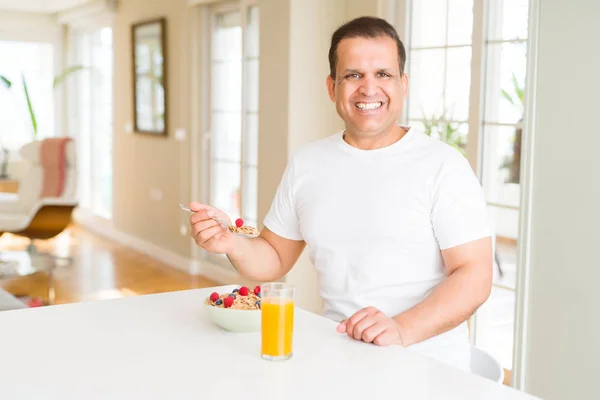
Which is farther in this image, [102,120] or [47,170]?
[102,120]

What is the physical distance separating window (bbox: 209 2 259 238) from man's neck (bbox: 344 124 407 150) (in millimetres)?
3402

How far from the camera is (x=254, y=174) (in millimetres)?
5562

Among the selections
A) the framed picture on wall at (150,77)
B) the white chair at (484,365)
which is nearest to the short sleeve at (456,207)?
the white chair at (484,365)

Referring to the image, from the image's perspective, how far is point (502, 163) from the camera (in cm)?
349

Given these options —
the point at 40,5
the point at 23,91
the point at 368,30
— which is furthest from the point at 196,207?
the point at 23,91

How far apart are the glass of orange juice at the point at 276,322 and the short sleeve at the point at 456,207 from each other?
51 centimetres

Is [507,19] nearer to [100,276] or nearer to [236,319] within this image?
[236,319]

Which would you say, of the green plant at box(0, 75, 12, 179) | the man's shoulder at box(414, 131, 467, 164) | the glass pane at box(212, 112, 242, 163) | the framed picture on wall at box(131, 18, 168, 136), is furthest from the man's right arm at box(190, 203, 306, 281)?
the green plant at box(0, 75, 12, 179)

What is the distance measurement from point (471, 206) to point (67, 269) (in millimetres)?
5174

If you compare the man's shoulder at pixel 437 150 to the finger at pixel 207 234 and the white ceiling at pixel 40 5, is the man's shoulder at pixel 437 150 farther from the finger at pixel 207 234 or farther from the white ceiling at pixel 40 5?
the white ceiling at pixel 40 5

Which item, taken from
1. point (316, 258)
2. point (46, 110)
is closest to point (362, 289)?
point (316, 258)

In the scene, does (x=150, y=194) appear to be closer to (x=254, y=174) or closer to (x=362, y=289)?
(x=254, y=174)

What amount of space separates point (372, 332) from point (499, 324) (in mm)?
2173

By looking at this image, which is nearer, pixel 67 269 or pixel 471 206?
pixel 471 206
